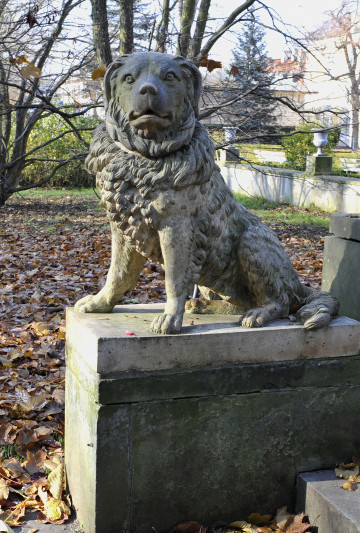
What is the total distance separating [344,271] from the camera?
14.8 ft

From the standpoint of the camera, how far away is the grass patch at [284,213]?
11515mm

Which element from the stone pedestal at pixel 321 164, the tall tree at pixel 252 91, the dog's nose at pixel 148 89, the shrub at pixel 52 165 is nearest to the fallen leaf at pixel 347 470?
the dog's nose at pixel 148 89

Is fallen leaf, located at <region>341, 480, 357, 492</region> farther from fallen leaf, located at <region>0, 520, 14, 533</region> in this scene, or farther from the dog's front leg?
fallen leaf, located at <region>0, 520, 14, 533</region>

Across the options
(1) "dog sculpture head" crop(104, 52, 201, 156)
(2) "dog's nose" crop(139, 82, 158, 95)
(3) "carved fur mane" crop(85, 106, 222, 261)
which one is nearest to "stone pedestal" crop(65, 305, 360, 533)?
(3) "carved fur mane" crop(85, 106, 222, 261)

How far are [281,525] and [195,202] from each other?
5.38 feet

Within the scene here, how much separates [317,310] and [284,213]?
10188mm

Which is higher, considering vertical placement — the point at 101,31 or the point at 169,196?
the point at 101,31

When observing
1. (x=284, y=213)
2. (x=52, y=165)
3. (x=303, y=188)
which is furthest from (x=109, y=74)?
(x=52, y=165)

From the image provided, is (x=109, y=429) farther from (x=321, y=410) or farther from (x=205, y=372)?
(x=321, y=410)

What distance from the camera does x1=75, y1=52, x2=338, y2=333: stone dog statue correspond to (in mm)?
2646

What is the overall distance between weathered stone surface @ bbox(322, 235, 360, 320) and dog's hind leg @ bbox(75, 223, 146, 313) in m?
1.99

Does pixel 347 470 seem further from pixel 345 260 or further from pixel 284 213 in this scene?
pixel 284 213

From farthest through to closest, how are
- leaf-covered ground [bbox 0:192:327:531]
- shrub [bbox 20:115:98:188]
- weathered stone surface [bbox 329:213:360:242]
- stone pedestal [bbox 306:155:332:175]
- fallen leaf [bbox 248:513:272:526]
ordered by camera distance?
shrub [bbox 20:115:98:188] → stone pedestal [bbox 306:155:332:175] → weathered stone surface [bbox 329:213:360:242] → leaf-covered ground [bbox 0:192:327:531] → fallen leaf [bbox 248:513:272:526]

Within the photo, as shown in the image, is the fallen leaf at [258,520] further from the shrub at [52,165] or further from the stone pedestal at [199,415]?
the shrub at [52,165]
